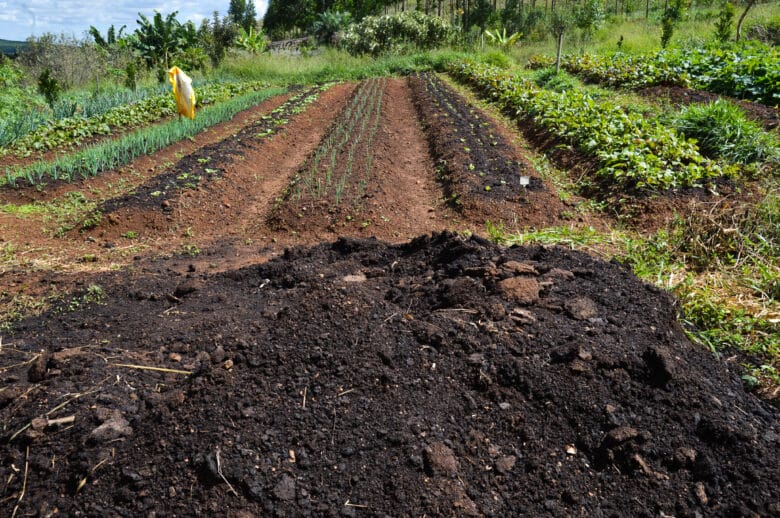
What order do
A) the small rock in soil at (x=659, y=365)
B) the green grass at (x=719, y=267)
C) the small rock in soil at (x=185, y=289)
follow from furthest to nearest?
the small rock in soil at (x=185, y=289) → the green grass at (x=719, y=267) → the small rock in soil at (x=659, y=365)

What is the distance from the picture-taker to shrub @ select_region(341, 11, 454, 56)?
26.6 metres

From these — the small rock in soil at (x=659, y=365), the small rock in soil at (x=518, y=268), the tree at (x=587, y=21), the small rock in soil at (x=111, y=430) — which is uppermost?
the tree at (x=587, y=21)

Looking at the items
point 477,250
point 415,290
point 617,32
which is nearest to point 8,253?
point 415,290

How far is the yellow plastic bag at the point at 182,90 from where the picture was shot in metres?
7.77

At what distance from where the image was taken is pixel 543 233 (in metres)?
5.08

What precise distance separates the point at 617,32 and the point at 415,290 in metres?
27.1

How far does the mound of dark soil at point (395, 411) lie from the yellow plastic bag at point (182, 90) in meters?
5.32

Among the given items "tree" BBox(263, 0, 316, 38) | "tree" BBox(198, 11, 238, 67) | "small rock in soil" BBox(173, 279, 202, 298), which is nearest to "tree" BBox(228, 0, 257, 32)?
"tree" BBox(263, 0, 316, 38)

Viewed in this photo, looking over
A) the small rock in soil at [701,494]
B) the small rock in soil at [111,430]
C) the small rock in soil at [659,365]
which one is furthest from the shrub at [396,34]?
the small rock in soil at [701,494]

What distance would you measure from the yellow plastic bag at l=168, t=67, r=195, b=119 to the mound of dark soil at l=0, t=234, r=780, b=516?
17.5 feet

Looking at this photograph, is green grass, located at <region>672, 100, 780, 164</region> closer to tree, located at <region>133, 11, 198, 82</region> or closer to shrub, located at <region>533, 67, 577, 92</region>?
shrub, located at <region>533, 67, 577, 92</region>

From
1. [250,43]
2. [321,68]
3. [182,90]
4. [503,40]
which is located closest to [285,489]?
[182,90]

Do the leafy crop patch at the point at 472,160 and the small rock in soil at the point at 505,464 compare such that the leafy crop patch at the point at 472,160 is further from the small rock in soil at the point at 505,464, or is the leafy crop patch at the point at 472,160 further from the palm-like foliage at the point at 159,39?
the palm-like foliage at the point at 159,39

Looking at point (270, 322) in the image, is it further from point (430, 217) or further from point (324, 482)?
point (430, 217)
